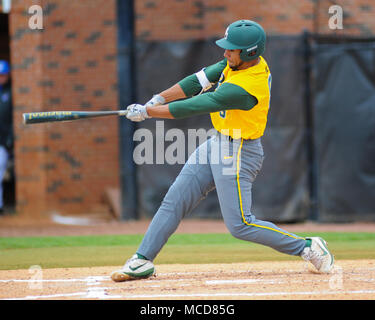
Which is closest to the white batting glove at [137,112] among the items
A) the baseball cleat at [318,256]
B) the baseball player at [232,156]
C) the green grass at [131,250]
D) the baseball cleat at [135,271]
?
the baseball player at [232,156]

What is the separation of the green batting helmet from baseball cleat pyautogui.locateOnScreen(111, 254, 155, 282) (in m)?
1.68

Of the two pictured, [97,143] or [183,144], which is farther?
[97,143]

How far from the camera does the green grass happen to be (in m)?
6.56

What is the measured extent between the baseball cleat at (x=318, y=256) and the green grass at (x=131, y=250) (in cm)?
123

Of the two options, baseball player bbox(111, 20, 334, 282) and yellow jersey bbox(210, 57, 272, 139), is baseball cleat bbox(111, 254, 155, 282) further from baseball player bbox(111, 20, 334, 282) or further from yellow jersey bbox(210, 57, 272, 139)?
yellow jersey bbox(210, 57, 272, 139)

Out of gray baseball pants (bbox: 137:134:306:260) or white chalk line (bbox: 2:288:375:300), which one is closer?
white chalk line (bbox: 2:288:375:300)

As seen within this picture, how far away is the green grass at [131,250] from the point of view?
6562 millimetres

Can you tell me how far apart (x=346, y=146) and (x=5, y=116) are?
222 inches

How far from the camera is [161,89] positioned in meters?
10.0

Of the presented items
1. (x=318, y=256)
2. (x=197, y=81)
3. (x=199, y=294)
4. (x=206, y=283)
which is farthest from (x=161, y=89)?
(x=199, y=294)

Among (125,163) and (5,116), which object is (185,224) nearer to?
(125,163)

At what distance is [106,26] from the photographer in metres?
12.1

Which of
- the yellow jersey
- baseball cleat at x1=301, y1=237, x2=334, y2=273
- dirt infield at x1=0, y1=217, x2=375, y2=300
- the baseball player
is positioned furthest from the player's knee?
the yellow jersey
